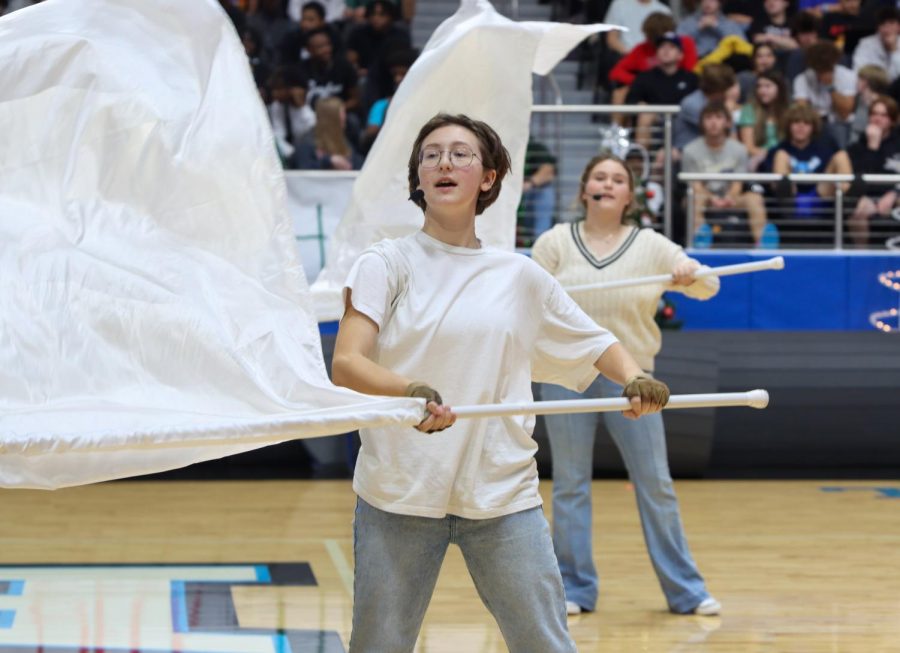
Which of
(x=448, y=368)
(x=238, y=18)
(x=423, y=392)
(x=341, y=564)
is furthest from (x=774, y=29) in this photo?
(x=423, y=392)

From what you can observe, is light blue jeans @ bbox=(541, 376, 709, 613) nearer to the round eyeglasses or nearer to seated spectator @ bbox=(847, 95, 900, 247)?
the round eyeglasses

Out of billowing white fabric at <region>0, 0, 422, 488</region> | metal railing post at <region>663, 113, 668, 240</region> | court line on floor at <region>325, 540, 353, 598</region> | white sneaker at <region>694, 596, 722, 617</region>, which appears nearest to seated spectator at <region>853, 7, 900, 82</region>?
metal railing post at <region>663, 113, 668, 240</region>

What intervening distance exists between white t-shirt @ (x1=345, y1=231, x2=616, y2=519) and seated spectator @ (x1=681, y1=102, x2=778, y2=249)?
758 cm

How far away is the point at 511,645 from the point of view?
12.2ft

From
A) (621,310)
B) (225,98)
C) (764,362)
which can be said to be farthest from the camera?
(764,362)

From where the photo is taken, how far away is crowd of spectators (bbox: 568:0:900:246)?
1155cm

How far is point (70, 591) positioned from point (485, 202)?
366 centimetres

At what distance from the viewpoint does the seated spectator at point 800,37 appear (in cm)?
1330

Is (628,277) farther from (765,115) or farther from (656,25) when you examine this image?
(656,25)

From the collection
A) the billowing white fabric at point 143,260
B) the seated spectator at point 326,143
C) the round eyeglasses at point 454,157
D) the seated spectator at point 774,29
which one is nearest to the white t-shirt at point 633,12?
the seated spectator at point 774,29

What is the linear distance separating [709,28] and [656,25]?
3.97ft

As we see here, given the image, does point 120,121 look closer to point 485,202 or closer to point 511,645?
point 485,202

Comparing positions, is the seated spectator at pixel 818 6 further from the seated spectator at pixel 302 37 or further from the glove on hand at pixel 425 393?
the glove on hand at pixel 425 393

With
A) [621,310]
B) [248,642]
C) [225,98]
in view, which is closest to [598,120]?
[621,310]
